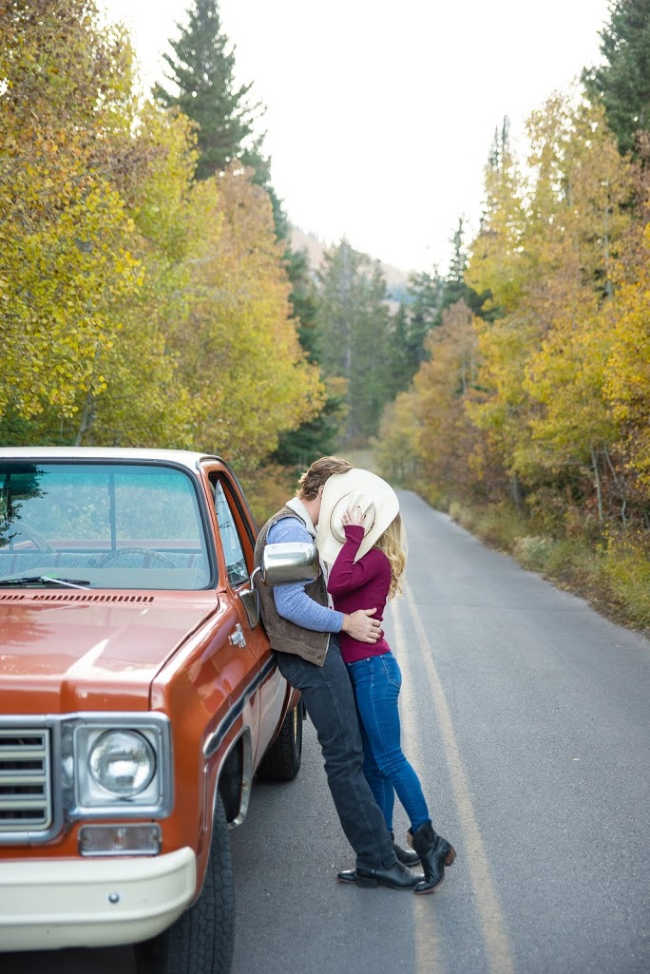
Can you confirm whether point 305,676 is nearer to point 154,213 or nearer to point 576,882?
point 576,882

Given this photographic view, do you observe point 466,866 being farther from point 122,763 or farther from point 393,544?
point 122,763

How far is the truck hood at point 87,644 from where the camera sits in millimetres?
3018

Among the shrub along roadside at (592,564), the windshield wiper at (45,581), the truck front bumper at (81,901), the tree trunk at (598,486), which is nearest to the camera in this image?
the truck front bumper at (81,901)

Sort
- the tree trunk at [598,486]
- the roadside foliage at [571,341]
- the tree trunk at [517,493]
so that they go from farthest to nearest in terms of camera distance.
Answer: the tree trunk at [517,493] → the tree trunk at [598,486] → the roadside foliage at [571,341]

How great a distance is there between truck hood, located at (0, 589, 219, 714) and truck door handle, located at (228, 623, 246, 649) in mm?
140

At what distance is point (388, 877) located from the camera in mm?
4602

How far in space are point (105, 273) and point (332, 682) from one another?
31.8 feet

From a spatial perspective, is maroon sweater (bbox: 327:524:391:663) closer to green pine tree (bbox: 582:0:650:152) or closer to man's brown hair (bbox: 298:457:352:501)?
man's brown hair (bbox: 298:457:352:501)

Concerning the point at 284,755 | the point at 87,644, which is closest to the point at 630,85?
the point at 284,755

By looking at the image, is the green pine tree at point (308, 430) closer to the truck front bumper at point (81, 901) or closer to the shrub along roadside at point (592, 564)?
the shrub along roadside at point (592, 564)

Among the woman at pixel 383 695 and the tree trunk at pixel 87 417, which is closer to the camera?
the woman at pixel 383 695

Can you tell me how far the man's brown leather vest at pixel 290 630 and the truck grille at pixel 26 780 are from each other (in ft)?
5.30

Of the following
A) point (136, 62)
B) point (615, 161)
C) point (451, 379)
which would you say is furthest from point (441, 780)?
point (451, 379)

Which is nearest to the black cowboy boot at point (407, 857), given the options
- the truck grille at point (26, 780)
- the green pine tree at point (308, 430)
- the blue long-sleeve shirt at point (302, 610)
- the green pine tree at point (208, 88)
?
the blue long-sleeve shirt at point (302, 610)
